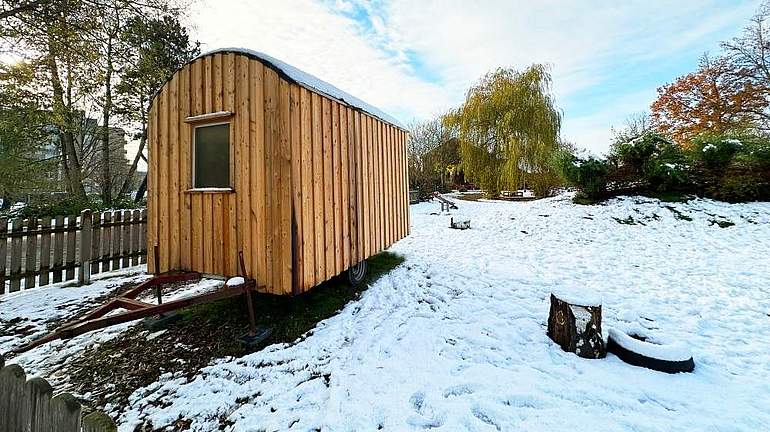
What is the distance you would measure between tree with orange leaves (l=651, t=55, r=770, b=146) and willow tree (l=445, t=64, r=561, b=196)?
6667 mm

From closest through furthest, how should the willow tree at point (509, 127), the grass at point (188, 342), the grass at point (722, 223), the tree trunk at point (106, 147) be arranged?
1. the grass at point (188, 342)
2. the grass at point (722, 223)
3. the tree trunk at point (106, 147)
4. the willow tree at point (509, 127)

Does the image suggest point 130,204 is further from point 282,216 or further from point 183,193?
point 282,216

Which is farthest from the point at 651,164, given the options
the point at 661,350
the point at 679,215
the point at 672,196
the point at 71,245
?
the point at 71,245

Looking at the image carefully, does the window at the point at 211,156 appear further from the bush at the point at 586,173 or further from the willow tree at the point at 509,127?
the willow tree at the point at 509,127

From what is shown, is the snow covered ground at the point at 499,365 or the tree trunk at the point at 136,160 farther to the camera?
the tree trunk at the point at 136,160

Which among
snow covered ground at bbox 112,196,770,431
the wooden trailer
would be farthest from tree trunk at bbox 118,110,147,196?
snow covered ground at bbox 112,196,770,431

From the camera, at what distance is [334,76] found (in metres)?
9.79

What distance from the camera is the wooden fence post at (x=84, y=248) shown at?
507 centimetres

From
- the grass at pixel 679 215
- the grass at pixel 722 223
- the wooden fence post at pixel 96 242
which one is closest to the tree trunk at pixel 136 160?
the wooden fence post at pixel 96 242

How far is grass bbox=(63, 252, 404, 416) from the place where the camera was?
8.49ft

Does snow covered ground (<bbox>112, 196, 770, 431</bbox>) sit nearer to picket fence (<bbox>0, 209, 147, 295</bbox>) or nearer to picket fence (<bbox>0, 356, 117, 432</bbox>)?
picket fence (<bbox>0, 356, 117, 432</bbox>)

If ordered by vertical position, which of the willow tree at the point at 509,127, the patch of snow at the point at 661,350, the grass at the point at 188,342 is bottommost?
the grass at the point at 188,342

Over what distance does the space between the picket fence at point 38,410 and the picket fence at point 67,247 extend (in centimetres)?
454

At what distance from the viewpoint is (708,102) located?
16.0m
